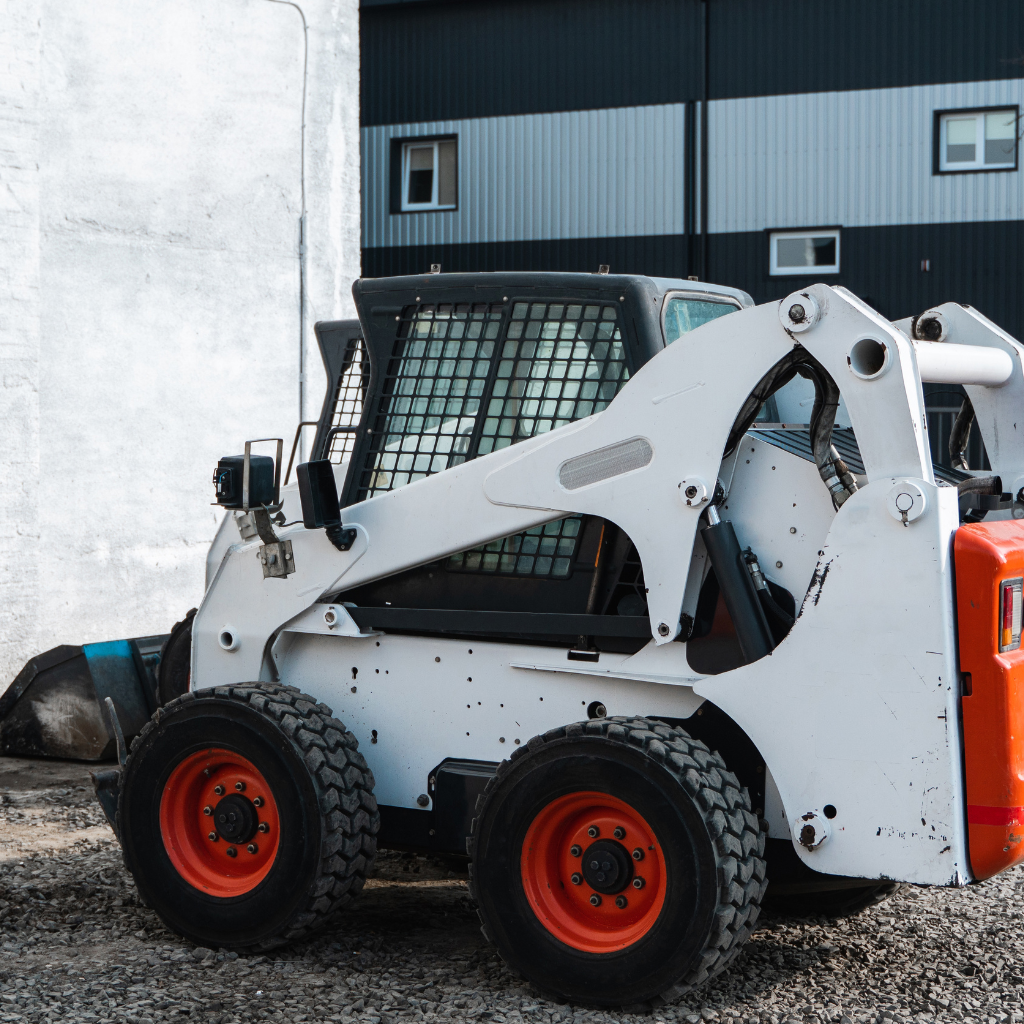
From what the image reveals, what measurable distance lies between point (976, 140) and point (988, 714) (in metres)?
16.3

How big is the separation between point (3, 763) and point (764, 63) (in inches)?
570

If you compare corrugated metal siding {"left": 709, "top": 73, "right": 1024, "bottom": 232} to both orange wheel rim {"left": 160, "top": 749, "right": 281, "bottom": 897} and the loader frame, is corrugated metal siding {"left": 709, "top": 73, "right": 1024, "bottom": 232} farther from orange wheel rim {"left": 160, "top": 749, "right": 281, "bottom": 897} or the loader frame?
orange wheel rim {"left": 160, "top": 749, "right": 281, "bottom": 897}

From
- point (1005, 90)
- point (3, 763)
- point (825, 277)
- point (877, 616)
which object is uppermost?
point (1005, 90)

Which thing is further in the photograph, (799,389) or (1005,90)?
(1005,90)

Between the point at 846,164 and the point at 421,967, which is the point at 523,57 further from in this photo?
the point at 421,967

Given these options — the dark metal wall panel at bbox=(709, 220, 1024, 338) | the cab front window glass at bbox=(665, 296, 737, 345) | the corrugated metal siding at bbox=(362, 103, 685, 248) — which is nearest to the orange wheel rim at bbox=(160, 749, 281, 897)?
the cab front window glass at bbox=(665, 296, 737, 345)

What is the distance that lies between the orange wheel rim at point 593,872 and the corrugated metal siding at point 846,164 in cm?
1601

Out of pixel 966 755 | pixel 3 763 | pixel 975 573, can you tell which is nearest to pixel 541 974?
pixel 966 755

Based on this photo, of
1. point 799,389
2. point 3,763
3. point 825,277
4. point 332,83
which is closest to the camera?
point 799,389

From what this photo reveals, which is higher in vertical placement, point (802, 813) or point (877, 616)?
point (877, 616)

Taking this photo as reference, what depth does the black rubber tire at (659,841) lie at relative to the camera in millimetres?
4055

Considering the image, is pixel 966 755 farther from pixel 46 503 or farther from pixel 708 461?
pixel 46 503

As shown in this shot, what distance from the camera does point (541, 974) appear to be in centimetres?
430

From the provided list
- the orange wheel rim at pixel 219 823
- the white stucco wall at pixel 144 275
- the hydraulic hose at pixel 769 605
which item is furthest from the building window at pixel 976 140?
the orange wheel rim at pixel 219 823
